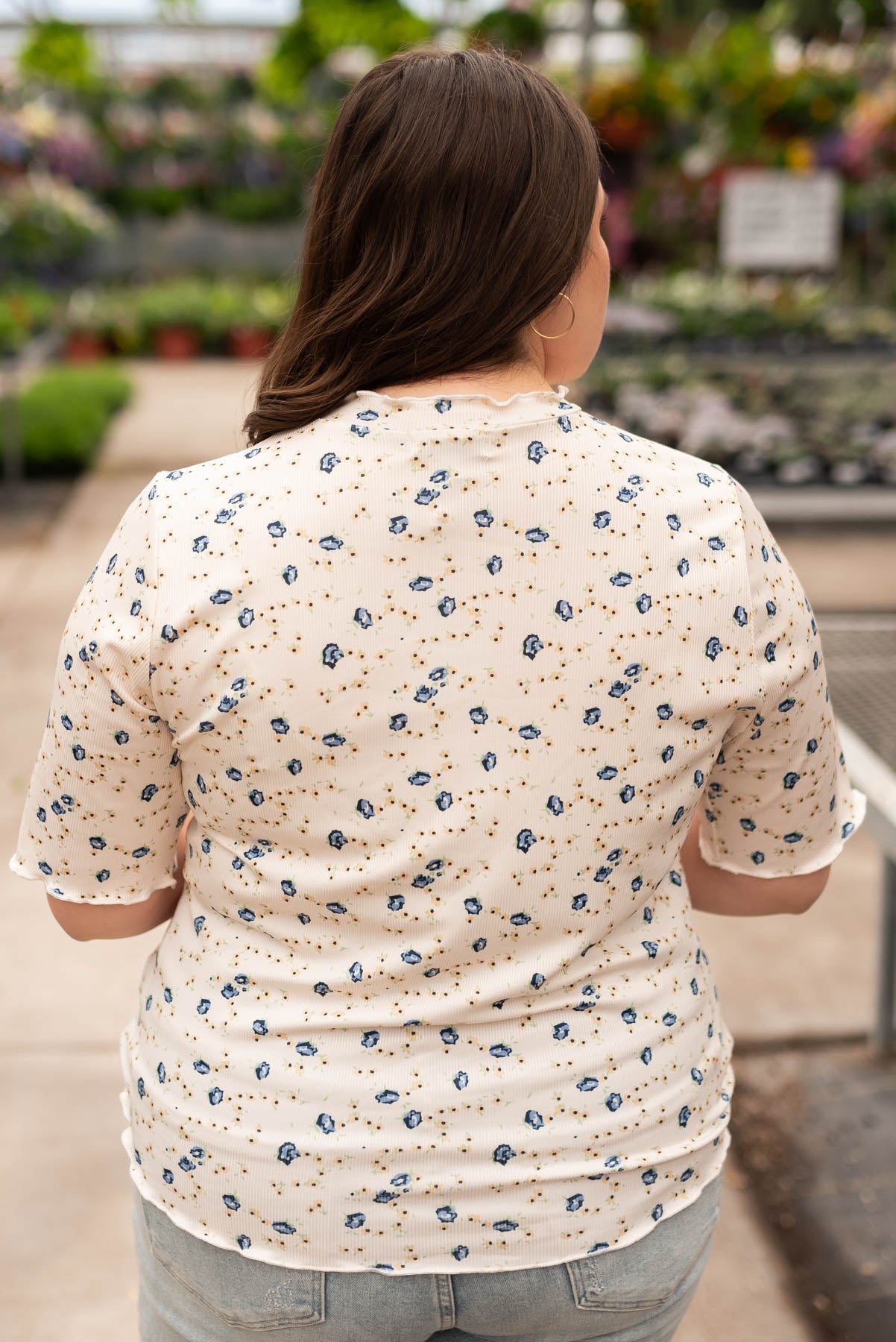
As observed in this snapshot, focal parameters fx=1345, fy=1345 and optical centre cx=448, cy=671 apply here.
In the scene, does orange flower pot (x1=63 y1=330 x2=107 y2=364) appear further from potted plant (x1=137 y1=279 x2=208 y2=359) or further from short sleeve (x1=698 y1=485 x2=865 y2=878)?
short sleeve (x1=698 y1=485 x2=865 y2=878)

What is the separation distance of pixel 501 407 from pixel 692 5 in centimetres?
443

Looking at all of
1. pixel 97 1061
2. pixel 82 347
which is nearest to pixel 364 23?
pixel 97 1061

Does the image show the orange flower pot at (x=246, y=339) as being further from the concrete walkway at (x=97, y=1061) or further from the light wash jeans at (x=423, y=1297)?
the light wash jeans at (x=423, y=1297)

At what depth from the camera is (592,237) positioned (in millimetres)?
966

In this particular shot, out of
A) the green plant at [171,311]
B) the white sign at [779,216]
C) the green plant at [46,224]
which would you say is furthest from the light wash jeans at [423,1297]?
the green plant at [171,311]

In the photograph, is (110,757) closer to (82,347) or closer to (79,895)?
(79,895)

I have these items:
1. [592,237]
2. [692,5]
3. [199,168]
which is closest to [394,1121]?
[592,237]

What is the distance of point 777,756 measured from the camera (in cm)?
102

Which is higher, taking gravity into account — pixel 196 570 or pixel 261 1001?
pixel 196 570

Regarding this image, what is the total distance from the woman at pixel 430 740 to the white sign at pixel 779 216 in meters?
4.15

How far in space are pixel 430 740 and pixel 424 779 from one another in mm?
27

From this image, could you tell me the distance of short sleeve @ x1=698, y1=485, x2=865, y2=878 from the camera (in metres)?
0.95

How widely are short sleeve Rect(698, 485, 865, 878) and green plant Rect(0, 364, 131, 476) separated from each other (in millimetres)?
7082

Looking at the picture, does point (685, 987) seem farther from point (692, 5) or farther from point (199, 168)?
point (199, 168)
